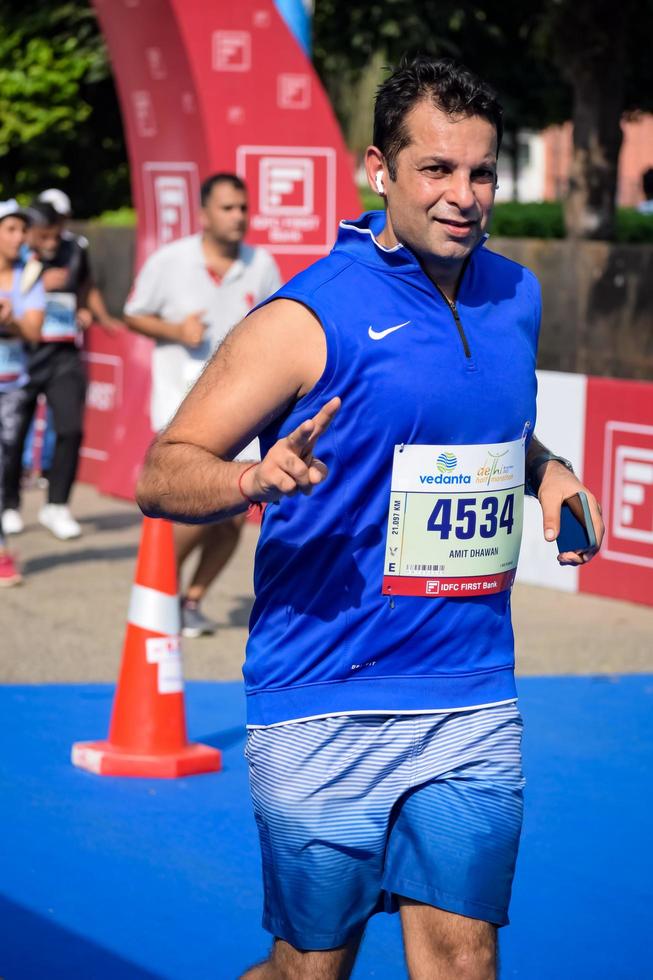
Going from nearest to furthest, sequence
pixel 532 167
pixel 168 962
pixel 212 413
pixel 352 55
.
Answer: pixel 212 413 → pixel 168 962 → pixel 352 55 → pixel 532 167

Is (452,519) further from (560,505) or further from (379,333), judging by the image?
(379,333)

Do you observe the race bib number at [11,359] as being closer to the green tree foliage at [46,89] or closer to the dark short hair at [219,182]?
the dark short hair at [219,182]

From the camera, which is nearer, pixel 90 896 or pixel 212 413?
pixel 212 413

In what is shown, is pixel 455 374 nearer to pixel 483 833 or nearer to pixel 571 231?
pixel 483 833

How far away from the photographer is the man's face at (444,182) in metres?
3.18

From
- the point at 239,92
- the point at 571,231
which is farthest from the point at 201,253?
the point at 571,231

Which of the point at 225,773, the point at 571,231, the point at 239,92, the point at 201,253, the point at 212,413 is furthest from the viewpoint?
the point at 571,231

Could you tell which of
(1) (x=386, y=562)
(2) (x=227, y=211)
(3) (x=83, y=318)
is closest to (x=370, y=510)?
(1) (x=386, y=562)

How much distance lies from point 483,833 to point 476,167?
1.24 m

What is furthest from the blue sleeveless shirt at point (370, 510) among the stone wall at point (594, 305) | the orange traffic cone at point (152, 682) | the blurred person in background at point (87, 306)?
the stone wall at point (594, 305)

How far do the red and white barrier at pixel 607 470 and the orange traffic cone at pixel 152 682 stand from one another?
3.68 meters

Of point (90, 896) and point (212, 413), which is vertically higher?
point (212, 413)

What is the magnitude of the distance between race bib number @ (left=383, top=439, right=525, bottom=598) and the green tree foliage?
24.7 m

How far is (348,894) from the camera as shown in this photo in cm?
319
